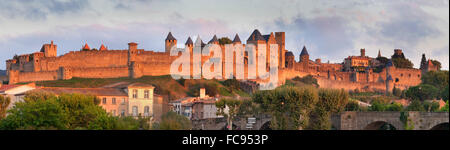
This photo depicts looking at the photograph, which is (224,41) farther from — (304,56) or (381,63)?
(381,63)

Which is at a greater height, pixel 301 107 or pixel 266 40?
pixel 266 40

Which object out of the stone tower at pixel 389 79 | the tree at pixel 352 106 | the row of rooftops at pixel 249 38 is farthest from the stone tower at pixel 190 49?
the tree at pixel 352 106

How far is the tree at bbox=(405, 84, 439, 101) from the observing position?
9944cm

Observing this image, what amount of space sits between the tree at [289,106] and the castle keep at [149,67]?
171 feet

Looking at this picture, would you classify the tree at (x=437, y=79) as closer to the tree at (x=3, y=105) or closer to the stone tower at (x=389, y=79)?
the stone tower at (x=389, y=79)

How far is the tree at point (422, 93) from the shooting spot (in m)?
99.4

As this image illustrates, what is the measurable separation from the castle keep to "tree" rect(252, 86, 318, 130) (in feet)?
171

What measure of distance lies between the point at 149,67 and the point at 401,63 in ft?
201

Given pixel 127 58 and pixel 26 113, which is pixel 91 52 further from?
pixel 26 113

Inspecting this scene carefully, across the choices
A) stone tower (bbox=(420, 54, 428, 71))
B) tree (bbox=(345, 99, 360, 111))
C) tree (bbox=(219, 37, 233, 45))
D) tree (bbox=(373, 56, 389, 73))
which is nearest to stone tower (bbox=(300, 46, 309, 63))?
tree (bbox=(373, 56, 389, 73))

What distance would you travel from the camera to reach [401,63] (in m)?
152
